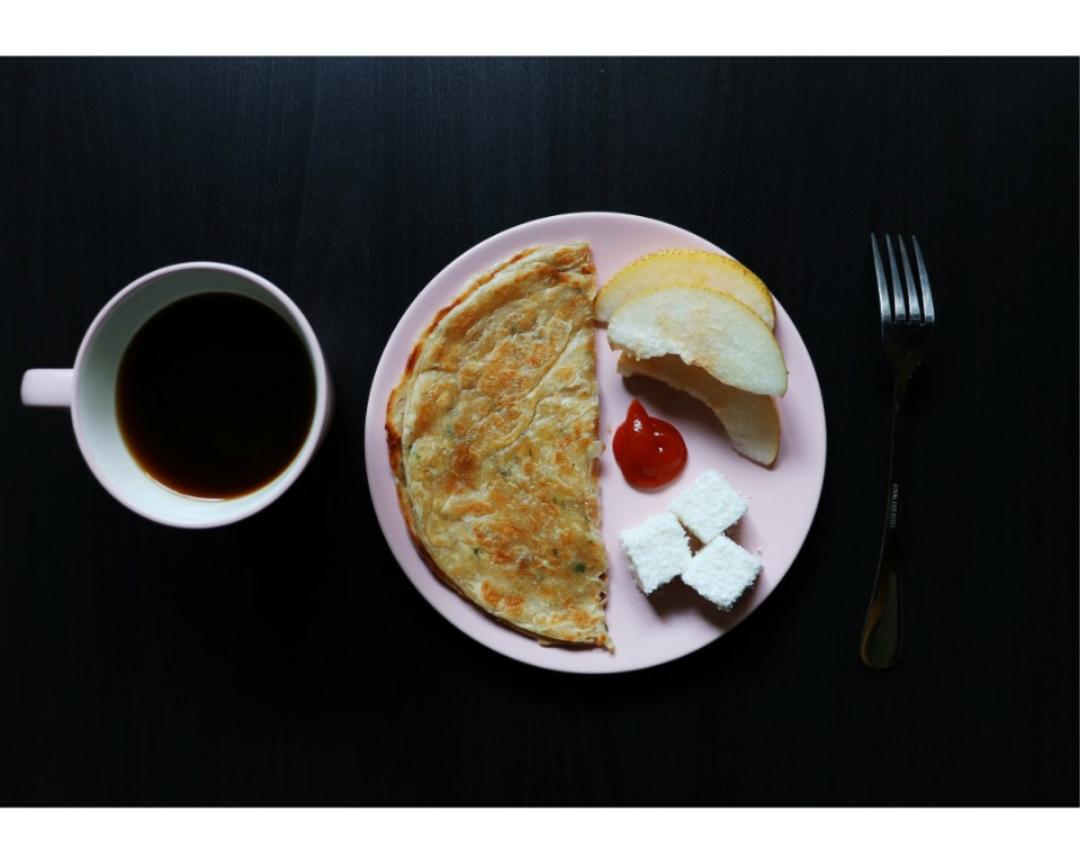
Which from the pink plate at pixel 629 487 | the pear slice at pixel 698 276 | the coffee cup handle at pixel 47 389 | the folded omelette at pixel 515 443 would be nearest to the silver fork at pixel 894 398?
the pink plate at pixel 629 487

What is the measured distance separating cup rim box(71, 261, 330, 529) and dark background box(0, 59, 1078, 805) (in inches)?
21.4

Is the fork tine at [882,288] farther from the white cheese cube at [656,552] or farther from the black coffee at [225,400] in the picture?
the black coffee at [225,400]

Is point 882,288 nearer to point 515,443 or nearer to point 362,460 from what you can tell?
point 515,443

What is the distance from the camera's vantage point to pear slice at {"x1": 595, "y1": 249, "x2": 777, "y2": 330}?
2570mm

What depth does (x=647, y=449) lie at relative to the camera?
2609mm

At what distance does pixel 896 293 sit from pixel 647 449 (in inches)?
40.8

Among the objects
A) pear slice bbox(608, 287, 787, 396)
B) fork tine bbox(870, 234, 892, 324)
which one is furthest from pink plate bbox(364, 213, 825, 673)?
fork tine bbox(870, 234, 892, 324)

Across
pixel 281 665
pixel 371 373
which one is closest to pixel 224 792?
pixel 281 665

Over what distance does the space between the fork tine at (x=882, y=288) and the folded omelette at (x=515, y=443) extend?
1000mm

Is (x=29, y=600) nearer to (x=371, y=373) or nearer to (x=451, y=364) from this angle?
(x=371, y=373)

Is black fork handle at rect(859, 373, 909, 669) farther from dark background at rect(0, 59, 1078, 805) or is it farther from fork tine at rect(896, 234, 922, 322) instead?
fork tine at rect(896, 234, 922, 322)

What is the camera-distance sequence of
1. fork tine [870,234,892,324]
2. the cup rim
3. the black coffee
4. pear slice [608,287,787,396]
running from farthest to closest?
fork tine [870,234,892,324]
pear slice [608,287,787,396]
the black coffee
the cup rim

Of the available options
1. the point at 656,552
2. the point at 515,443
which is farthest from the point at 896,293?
the point at 515,443

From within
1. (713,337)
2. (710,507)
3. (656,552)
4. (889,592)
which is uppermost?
(713,337)
